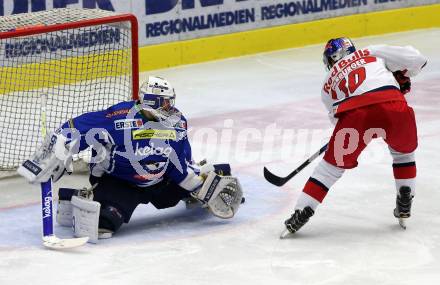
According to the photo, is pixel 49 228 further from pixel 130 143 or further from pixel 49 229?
pixel 130 143

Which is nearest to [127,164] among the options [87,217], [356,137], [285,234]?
[87,217]

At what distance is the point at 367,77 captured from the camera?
18.4ft

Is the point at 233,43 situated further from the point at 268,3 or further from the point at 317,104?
the point at 317,104

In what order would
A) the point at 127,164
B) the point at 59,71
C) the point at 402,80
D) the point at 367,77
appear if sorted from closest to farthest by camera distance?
the point at 367,77, the point at 127,164, the point at 402,80, the point at 59,71

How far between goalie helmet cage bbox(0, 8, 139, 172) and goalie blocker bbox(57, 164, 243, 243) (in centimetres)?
130

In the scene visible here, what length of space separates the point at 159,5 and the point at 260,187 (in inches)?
146

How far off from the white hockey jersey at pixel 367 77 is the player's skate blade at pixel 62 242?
4.53 ft

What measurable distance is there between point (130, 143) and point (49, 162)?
1.39 feet

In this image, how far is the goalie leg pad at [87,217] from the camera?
554cm

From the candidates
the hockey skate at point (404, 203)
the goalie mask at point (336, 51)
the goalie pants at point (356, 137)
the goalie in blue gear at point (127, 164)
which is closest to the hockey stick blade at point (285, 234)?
the goalie pants at point (356, 137)

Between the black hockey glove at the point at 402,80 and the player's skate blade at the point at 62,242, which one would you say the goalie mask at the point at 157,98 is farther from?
the black hockey glove at the point at 402,80

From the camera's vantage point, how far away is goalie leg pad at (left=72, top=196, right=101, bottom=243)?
554 cm

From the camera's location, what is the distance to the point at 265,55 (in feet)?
35.1

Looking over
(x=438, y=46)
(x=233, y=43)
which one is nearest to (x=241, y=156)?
(x=233, y=43)
